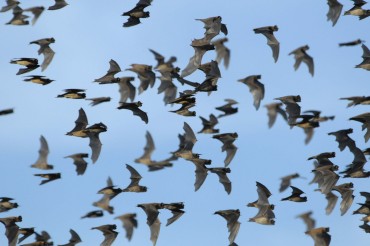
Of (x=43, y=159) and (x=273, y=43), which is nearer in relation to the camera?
(x=43, y=159)

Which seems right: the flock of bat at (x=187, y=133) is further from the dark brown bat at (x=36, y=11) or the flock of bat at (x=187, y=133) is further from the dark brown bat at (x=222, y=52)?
the dark brown bat at (x=222, y=52)

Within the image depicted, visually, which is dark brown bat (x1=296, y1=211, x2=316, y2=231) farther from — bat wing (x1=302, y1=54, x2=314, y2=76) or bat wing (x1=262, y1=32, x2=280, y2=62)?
bat wing (x1=262, y1=32, x2=280, y2=62)

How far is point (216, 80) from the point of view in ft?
192

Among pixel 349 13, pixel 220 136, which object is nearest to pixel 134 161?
pixel 220 136

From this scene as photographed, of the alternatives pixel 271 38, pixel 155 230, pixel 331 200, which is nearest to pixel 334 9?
pixel 271 38

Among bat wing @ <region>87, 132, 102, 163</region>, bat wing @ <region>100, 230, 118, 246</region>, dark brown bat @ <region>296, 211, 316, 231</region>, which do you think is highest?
bat wing @ <region>87, 132, 102, 163</region>

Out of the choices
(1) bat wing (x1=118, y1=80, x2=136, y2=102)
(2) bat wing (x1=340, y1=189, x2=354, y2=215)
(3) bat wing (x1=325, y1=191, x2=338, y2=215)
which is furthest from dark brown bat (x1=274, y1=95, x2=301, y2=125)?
(1) bat wing (x1=118, y1=80, x2=136, y2=102)

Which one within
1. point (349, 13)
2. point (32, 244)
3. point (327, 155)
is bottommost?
point (32, 244)

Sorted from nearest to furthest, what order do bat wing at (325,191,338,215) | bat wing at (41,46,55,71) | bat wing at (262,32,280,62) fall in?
bat wing at (41,46,55,71), bat wing at (262,32,280,62), bat wing at (325,191,338,215)

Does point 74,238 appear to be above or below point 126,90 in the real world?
below

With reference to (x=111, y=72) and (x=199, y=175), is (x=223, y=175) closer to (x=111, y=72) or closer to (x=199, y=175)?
(x=199, y=175)

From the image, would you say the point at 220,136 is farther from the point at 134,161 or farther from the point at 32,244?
the point at 32,244

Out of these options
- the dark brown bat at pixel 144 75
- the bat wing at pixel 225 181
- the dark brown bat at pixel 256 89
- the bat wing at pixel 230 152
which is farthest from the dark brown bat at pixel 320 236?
the dark brown bat at pixel 144 75

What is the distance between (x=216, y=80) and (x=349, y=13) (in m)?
8.41
